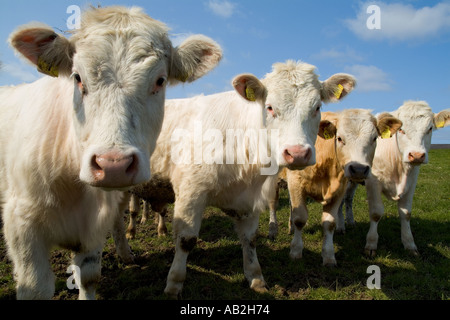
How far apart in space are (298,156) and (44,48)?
2546 millimetres

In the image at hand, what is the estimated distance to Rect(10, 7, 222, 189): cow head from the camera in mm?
2016

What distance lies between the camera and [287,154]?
139 inches

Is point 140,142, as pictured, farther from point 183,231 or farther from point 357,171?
point 357,171

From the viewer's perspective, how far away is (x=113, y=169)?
1.95m

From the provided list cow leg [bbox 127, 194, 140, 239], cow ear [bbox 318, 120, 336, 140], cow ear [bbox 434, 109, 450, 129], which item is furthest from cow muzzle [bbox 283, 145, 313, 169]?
cow ear [bbox 434, 109, 450, 129]

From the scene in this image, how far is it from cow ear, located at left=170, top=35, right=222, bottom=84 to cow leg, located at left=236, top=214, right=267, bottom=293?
2.40 metres

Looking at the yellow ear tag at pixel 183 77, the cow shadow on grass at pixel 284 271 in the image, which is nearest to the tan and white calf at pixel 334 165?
the cow shadow on grass at pixel 284 271

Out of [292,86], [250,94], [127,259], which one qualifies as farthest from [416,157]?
[127,259]

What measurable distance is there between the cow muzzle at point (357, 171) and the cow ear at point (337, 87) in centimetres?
115

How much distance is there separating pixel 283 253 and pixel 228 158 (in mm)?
2575

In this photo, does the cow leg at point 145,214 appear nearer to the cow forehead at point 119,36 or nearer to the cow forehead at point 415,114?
the cow forehead at point 119,36

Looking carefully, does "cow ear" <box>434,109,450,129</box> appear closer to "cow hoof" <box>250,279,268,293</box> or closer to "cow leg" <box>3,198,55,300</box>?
"cow hoof" <box>250,279,268,293</box>
